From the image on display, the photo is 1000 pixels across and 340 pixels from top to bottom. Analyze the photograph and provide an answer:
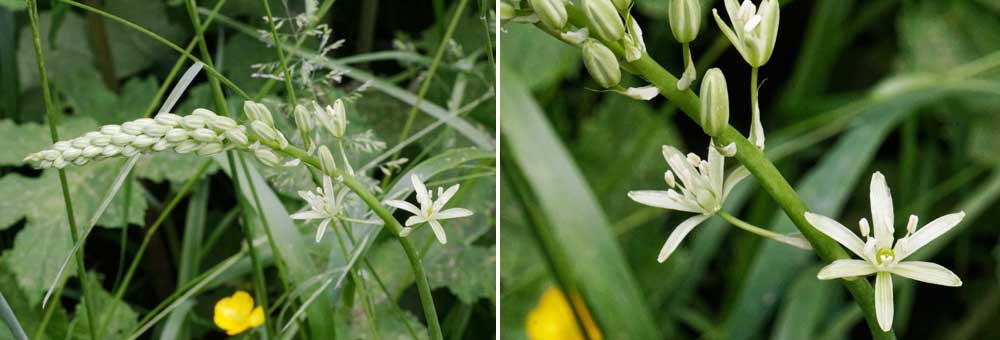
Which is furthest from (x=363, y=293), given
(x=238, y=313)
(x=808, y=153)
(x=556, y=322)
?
(x=808, y=153)

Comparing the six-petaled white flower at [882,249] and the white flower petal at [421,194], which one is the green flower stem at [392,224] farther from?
the six-petaled white flower at [882,249]

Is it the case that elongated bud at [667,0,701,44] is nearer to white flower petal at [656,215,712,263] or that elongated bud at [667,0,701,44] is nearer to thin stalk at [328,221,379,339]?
white flower petal at [656,215,712,263]

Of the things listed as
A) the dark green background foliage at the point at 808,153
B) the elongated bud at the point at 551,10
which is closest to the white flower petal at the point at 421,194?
the elongated bud at the point at 551,10

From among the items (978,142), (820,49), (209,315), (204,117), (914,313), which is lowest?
(914,313)

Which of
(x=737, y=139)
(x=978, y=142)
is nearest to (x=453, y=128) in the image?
(x=737, y=139)

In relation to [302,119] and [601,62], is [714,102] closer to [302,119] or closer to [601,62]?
[601,62]

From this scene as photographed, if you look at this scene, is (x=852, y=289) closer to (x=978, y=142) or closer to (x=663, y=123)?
(x=663, y=123)
